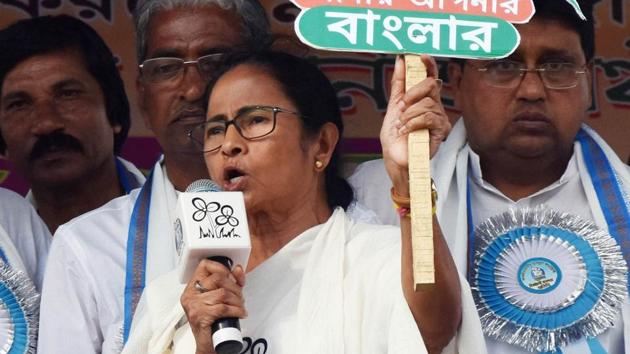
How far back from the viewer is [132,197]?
225 inches

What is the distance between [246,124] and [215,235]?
0.57m

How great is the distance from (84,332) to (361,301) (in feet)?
3.26

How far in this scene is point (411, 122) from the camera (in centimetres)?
438

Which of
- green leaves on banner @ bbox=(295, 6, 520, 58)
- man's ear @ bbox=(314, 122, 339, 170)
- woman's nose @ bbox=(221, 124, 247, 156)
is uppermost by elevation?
green leaves on banner @ bbox=(295, 6, 520, 58)

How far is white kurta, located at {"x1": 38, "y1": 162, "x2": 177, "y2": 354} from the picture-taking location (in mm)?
5227

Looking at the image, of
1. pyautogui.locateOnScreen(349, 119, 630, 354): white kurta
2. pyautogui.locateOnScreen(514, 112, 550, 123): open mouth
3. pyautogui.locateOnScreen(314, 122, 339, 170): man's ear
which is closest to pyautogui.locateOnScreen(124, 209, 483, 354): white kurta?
pyautogui.locateOnScreen(314, 122, 339, 170): man's ear

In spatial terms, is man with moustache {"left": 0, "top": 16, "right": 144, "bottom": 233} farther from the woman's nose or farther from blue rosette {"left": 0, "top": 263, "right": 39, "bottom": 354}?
the woman's nose

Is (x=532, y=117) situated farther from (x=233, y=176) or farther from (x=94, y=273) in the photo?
(x=94, y=273)

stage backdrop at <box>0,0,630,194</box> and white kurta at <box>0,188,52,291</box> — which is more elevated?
stage backdrop at <box>0,0,630,194</box>

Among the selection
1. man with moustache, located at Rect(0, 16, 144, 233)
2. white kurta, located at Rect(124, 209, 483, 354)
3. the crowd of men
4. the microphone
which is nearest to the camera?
the microphone

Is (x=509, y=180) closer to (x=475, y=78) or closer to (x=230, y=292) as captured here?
(x=475, y=78)

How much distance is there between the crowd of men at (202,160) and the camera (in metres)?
5.38

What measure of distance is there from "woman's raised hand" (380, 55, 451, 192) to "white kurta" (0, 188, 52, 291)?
1600 millimetres

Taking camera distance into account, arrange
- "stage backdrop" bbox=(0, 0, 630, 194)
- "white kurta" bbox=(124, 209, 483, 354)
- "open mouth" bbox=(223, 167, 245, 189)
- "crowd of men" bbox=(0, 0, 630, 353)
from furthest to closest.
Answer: "stage backdrop" bbox=(0, 0, 630, 194)
"crowd of men" bbox=(0, 0, 630, 353)
"open mouth" bbox=(223, 167, 245, 189)
"white kurta" bbox=(124, 209, 483, 354)
